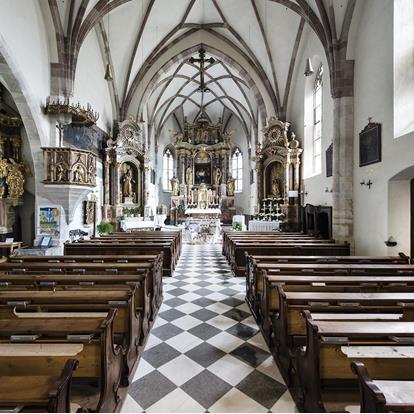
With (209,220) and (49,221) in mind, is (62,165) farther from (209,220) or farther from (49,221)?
(209,220)

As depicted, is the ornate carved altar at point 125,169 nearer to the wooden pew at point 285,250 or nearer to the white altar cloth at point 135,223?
the white altar cloth at point 135,223

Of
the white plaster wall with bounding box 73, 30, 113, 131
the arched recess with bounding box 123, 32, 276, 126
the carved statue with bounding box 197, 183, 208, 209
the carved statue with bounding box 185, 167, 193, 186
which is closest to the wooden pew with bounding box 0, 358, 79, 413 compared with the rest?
the white plaster wall with bounding box 73, 30, 113, 131

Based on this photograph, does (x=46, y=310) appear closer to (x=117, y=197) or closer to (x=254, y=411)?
(x=254, y=411)

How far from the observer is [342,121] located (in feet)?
28.6

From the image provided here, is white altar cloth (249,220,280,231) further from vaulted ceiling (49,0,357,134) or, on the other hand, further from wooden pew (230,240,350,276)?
wooden pew (230,240,350,276)

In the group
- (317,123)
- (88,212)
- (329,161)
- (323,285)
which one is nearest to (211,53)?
(317,123)

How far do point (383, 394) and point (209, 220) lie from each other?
1574 cm

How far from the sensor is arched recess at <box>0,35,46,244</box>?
728 cm

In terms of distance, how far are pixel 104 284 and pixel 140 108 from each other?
13832mm

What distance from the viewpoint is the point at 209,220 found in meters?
17.1

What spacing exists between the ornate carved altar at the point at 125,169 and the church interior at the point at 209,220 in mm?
116

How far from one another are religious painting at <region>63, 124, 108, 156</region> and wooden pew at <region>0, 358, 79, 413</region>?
10050 millimetres

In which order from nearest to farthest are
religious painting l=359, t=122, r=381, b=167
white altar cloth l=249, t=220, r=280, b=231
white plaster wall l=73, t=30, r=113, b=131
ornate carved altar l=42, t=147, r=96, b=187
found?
religious painting l=359, t=122, r=381, b=167 → ornate carved altar l=42, t=147, r=96, b=187 → white plaster wall l=73, t=30, r=113, b=131 → white altar cloth l=249, t=220, r=280, b=231

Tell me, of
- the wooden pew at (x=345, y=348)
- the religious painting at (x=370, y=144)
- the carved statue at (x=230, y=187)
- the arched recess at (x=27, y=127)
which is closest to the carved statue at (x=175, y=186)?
the carved statue at (x=230, y=187)
